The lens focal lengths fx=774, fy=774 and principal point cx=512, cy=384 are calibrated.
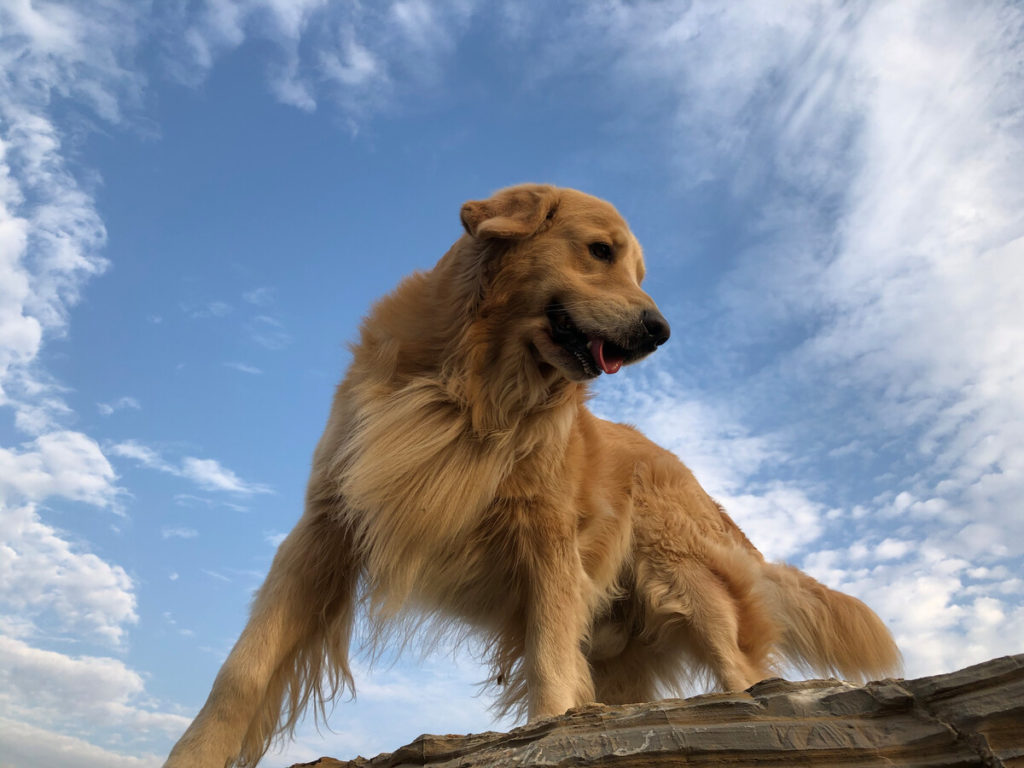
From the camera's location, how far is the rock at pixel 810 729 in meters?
2.08

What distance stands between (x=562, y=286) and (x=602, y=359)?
44 cm

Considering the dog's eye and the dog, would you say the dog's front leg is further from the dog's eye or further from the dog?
the dog's eye

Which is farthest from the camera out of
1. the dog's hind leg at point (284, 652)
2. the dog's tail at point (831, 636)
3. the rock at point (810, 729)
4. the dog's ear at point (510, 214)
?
the dog's tail at point (831, 636)

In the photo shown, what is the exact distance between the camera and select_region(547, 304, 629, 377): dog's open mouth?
13.0 ft

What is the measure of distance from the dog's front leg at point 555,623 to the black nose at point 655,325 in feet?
3.61

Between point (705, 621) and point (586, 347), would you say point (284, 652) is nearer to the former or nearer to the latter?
point (586, 347)

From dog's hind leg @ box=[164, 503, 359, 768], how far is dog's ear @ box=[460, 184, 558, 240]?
1.73 meters

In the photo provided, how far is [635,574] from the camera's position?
475cm

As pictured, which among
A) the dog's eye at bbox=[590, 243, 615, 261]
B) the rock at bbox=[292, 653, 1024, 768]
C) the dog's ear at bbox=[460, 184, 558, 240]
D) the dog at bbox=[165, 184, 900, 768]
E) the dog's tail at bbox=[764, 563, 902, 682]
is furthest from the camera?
the dog's tail at bbox=[764, 563, 902, 682]

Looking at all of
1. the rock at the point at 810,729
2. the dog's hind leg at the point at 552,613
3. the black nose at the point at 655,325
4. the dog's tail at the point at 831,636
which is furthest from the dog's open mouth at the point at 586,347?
the dog's tail at the point at 831,636

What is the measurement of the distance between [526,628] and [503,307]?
5.46 ft

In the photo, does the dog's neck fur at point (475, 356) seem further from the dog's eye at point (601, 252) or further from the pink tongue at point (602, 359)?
the dog's eye at point (601, 252)

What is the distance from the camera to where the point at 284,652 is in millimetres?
3830

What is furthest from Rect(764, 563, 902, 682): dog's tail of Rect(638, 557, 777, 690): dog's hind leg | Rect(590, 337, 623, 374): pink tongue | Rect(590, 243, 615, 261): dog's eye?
Rect(590, 243, 615, 261): dog's eye
